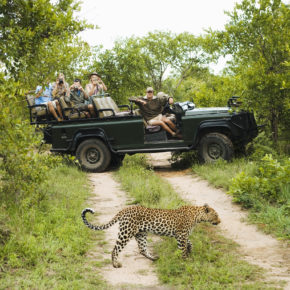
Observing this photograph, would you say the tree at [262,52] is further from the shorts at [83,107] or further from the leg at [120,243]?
the leg at [120,243]

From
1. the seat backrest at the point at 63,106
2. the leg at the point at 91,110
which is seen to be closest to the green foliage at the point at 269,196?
the leg at the point at 91,110

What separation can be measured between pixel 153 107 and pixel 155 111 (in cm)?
12

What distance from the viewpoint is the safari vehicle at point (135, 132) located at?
446 inches

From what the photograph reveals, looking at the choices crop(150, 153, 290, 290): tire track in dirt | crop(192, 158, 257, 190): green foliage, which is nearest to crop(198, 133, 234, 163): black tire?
crop(192, 158, 257, 190): green foliage

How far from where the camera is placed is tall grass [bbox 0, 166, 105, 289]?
488cm

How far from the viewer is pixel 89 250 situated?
19.5 feet

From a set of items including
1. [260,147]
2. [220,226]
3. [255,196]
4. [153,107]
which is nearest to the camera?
[220,226]

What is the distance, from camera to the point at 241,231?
6.81 m

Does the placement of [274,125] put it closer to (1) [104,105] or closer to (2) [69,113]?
(1) [104,105]

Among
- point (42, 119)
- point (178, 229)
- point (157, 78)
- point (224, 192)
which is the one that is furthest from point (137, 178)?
point (157, 78)

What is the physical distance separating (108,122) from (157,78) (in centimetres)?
2664

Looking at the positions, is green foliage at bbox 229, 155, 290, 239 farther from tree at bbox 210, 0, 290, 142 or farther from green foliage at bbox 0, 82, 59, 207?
green foliage at bbox 0, 82, 59, 207

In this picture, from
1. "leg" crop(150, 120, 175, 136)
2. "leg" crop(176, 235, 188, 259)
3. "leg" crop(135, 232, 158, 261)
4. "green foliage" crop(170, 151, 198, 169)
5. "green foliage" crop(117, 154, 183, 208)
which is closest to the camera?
"leg" crop(176, 235, 188, 259)

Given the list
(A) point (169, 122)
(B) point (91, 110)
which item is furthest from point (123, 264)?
(B) point (91, 110)
